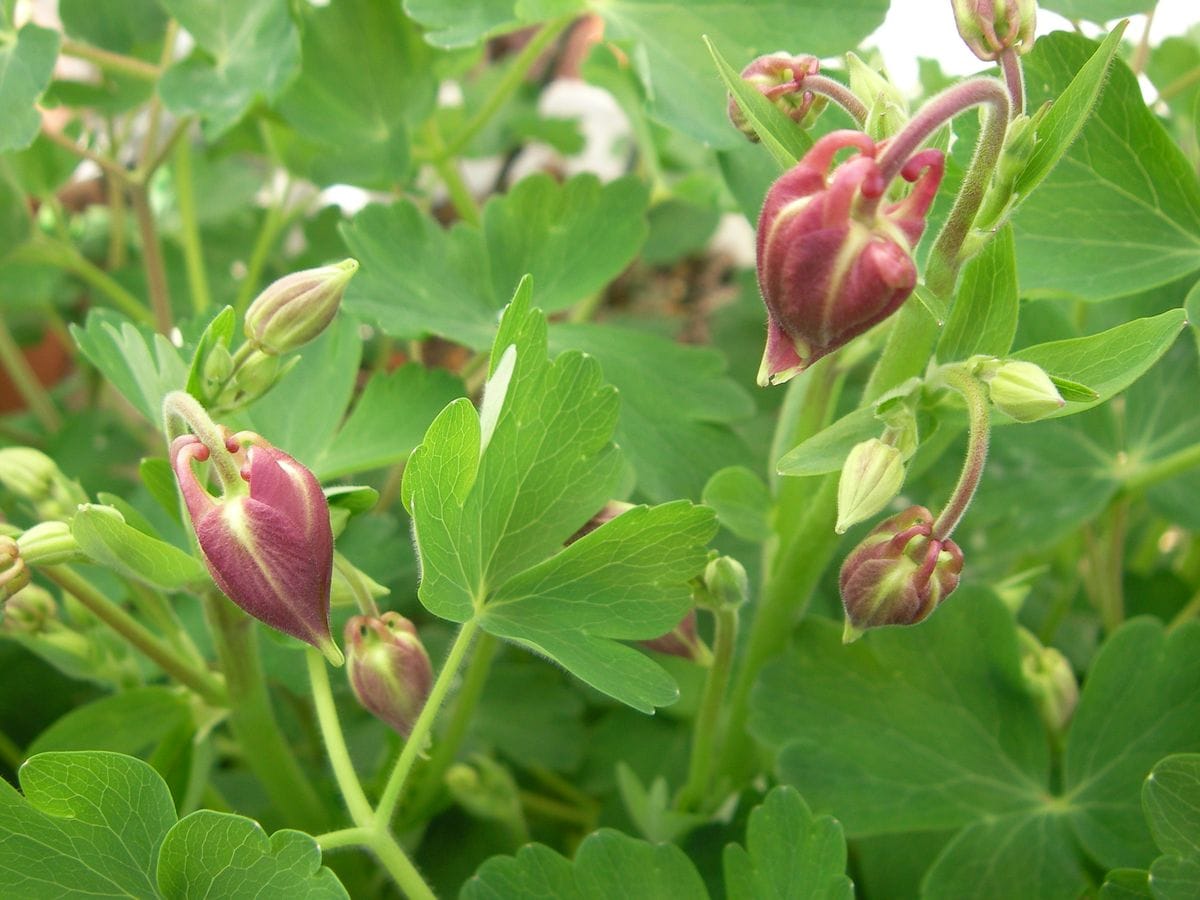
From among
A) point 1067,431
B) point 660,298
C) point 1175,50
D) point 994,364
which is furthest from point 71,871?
point 660,298

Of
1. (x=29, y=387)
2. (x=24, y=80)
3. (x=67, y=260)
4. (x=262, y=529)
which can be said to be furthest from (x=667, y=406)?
(x=29, y=387)

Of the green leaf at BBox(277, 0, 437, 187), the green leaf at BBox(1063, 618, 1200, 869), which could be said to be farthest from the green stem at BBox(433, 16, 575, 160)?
the green leaf at BBox(1063, 618, 1200, 869)

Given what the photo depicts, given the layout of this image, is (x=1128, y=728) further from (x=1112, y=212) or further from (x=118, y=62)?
(x=118, y=62)

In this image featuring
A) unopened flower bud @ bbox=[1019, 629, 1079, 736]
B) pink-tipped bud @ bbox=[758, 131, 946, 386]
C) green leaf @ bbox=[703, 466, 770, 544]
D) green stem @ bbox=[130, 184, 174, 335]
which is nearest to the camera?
pink-tipped bud @ bbox=[758, 131, 946, 386]

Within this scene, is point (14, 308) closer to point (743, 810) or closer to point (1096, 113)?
point (743, 810)

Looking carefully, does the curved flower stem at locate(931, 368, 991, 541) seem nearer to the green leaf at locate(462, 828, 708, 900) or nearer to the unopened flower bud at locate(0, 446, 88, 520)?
the green leaf at locate(462, 828, 708, 900)
